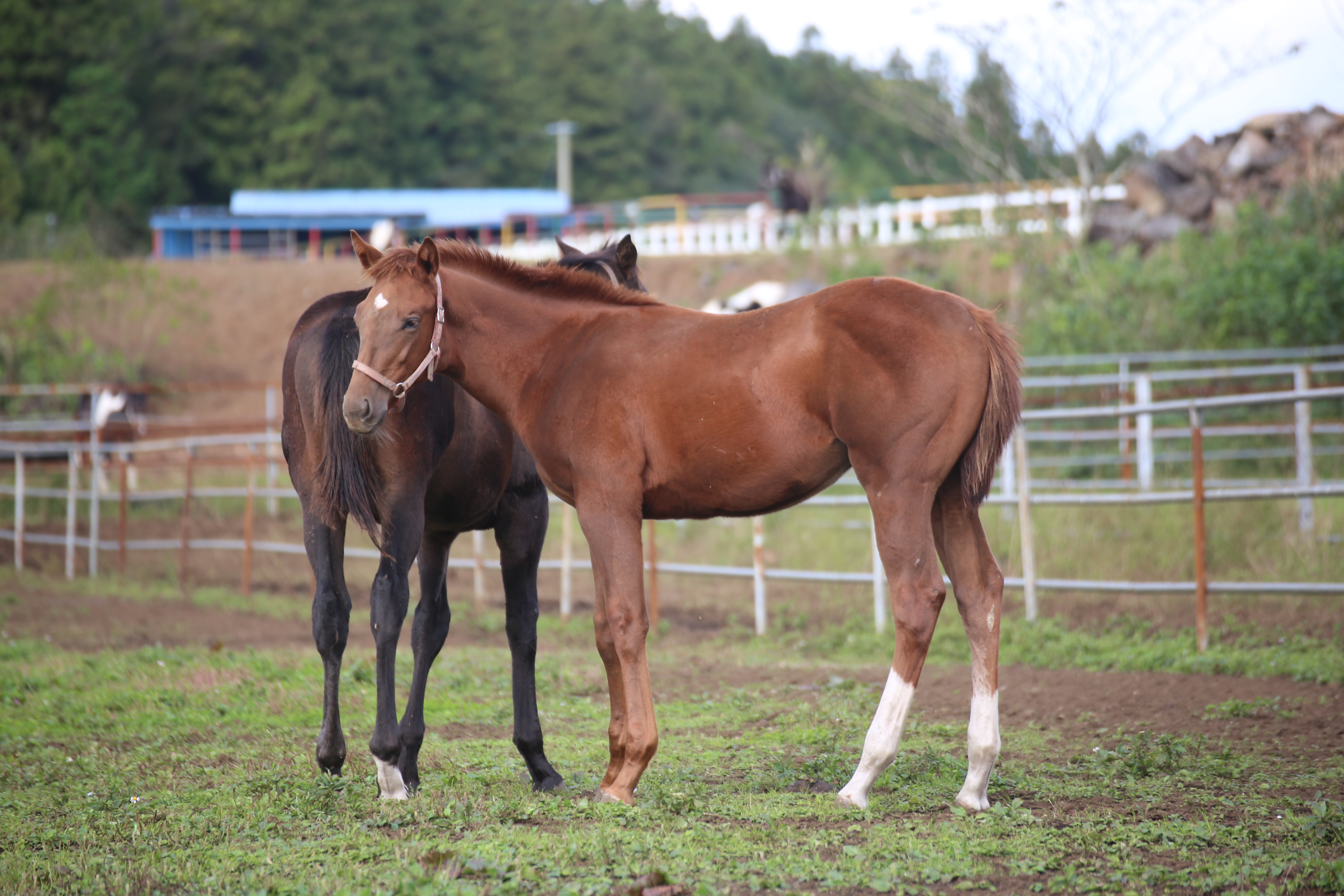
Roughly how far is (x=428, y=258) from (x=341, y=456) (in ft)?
2.87

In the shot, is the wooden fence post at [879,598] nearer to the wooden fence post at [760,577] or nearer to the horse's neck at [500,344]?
the wooden fence post at [760,577]

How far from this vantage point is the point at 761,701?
20.5 ft

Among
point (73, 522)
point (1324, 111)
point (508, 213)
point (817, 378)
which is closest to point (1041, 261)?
point (1324, 111)

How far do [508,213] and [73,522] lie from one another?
28.1 m

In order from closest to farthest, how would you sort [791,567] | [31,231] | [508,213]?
[791,567], [31,231], [508,213]

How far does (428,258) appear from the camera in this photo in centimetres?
413

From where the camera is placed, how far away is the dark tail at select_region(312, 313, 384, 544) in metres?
4.32

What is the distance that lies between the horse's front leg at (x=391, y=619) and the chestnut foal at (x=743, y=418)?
478mm

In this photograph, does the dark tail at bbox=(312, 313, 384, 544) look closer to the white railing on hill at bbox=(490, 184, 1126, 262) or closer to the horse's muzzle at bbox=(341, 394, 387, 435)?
the horse's muzzle at bbox=(341, 394, 387, 435)

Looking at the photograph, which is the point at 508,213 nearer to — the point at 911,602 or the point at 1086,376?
the point at 1086,376

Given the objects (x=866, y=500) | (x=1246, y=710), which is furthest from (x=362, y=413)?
(x=1246, y=710)

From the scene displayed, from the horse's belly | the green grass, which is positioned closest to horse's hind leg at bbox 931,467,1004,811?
the green grass

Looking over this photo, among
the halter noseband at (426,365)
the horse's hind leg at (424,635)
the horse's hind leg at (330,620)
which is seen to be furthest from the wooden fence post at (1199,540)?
the horse's hind leg at (330,620)

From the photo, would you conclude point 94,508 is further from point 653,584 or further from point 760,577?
point 760,577
